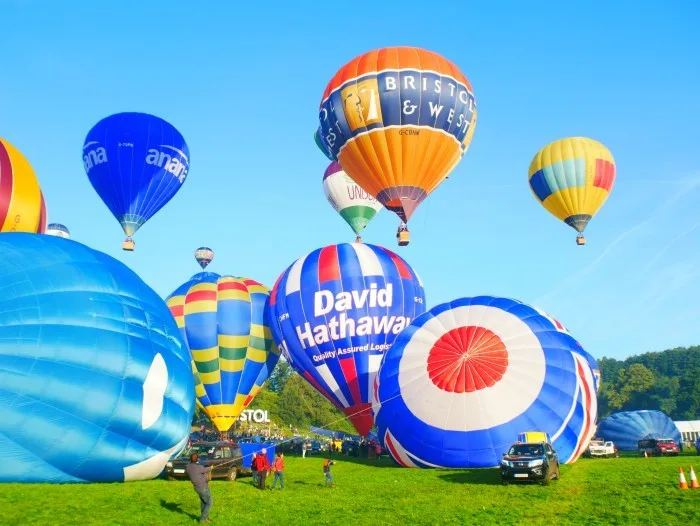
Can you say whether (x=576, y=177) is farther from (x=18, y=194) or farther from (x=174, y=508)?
(x=174, y=508)

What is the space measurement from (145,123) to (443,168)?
16.7 m

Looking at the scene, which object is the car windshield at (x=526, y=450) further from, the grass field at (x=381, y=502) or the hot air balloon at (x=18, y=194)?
the hot air balloon at (x=18, y=194)

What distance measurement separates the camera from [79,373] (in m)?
15.8

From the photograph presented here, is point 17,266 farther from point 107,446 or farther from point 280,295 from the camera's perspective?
point 280,295

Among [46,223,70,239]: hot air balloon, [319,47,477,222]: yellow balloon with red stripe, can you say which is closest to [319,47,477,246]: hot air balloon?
[319,47,477,222]: yellow balloon with red stripe

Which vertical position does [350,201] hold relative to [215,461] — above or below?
above

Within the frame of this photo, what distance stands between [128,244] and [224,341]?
749cm

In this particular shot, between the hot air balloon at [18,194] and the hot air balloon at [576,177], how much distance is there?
2713cm

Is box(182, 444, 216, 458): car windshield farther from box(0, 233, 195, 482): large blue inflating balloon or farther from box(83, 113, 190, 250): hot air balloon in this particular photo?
box(83, 113, 190, 250): hot air balloon

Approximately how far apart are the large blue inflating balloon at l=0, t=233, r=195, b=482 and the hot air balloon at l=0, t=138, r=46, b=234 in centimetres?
947

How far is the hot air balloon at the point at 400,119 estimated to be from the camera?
Answer: 27422mm

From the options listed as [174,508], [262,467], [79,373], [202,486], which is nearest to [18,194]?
[79,373]

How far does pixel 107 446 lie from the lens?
16.1 meters

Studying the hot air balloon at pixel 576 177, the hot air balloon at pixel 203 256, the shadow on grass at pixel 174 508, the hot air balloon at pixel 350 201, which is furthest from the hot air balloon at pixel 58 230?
the shadow on grass at pixel 174 508
